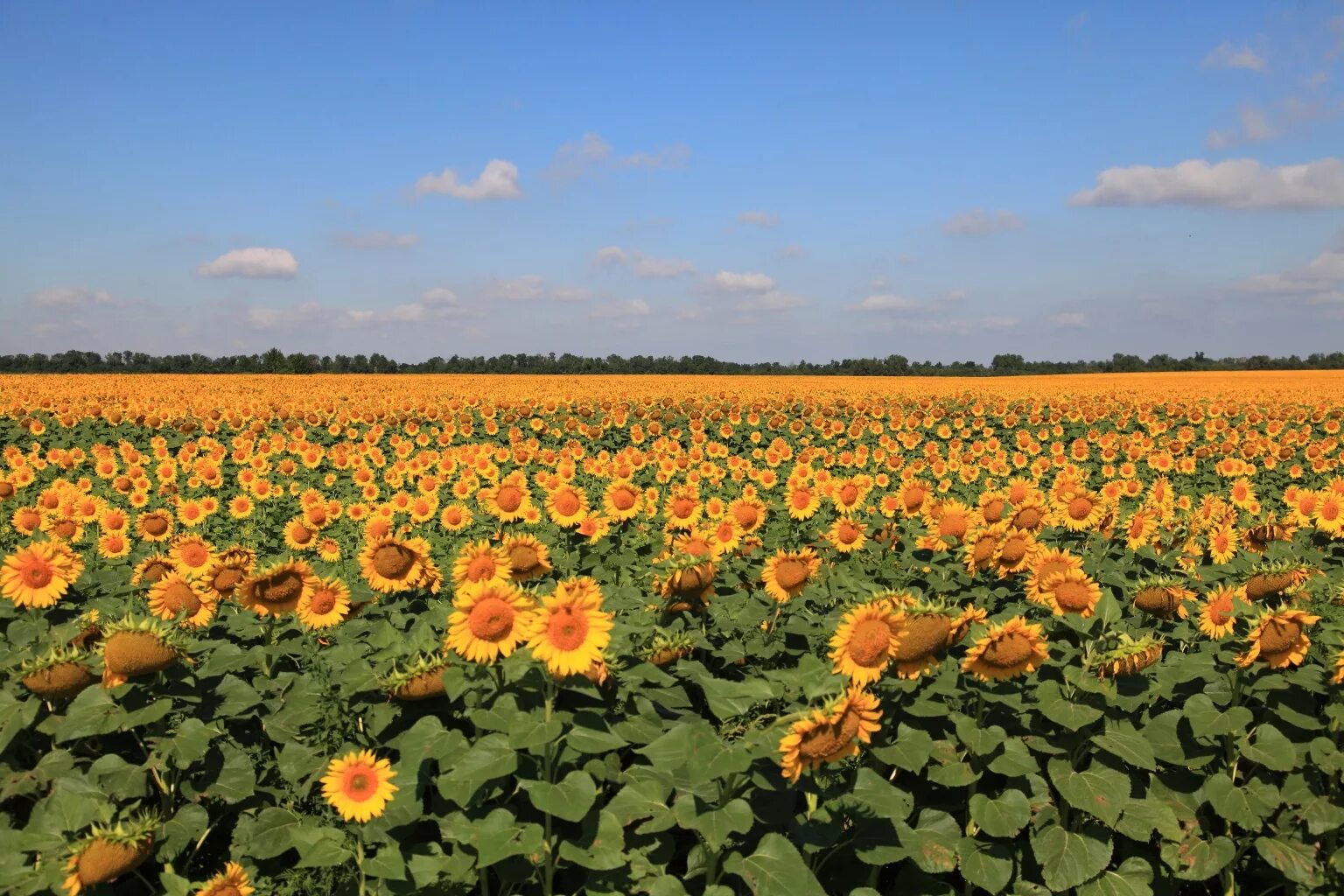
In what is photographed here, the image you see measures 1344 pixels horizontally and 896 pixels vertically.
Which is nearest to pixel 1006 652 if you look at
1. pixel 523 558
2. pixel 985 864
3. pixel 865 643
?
pixel 865 643

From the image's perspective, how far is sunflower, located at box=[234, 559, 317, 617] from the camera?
4902 millimetres

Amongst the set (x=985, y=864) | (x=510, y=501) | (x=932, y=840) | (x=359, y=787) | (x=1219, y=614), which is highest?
(x=510, y=501)

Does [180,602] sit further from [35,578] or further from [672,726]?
[672,726]

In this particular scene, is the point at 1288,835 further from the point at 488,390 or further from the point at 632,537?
the point at 488,390

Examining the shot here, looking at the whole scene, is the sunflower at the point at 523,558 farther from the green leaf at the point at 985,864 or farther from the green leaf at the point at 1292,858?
the green leaf at the point at 1292,858

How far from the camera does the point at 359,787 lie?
150 inches

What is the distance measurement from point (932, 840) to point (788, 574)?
A: 170cm

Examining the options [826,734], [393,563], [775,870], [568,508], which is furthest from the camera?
[568,508]

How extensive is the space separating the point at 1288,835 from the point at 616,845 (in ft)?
12.0

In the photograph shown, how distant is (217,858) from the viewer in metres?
4.45

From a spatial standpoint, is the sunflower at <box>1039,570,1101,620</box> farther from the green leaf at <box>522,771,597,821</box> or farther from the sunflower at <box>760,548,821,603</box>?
the green leaf at <box>522,771,597,821</box>

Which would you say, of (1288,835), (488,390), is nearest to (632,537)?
(1288,835)

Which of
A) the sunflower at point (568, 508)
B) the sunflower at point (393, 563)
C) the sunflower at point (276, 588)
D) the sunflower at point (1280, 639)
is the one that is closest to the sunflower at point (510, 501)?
the sunflower at point (568, 508)

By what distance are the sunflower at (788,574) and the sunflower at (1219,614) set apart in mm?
2297
